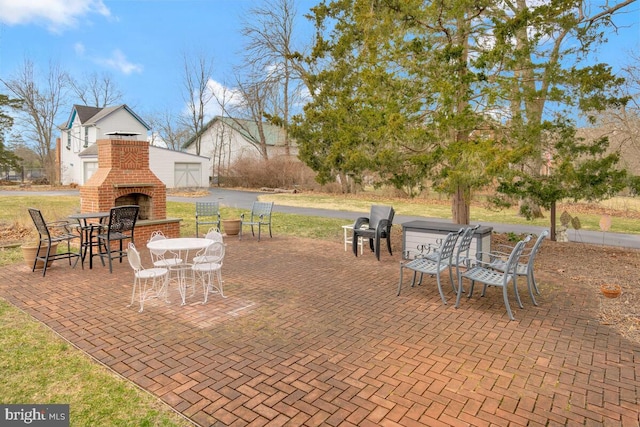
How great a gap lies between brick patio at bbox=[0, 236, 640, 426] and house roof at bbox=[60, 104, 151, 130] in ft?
97.0

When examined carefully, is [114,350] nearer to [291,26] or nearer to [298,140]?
[298,140]

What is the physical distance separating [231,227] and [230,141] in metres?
31.2

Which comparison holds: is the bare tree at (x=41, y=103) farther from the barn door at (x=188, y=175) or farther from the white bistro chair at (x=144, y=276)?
the white bistro chair at (x=144, y=276)

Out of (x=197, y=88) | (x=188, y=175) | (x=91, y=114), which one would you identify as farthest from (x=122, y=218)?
(x=197, y=88)

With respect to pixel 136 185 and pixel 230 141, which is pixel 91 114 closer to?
pixel 230 141

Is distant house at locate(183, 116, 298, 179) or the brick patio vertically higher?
distant house at locate(183, 116, 298, 179)

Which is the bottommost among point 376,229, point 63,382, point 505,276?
point 63,382

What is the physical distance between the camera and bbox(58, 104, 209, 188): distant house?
103ft

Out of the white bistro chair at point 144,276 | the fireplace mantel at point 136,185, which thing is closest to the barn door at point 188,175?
the fireplace mantel at point 136,185

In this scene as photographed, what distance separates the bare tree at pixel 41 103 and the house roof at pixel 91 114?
3582 mm

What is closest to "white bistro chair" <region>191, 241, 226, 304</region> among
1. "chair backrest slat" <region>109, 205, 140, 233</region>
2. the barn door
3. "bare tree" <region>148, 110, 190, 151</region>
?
"chair backrest slat" <region>109, 205, 140, 233</region>

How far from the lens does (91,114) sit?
3394 cm

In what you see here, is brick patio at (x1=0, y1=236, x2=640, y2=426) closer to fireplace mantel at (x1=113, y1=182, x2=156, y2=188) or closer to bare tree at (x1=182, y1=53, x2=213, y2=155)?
fireplace mantel at (x1=113, y1=182, x2=156, y2=188)

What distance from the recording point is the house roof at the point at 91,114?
31.8 metres
